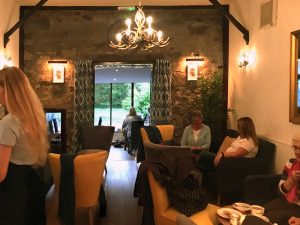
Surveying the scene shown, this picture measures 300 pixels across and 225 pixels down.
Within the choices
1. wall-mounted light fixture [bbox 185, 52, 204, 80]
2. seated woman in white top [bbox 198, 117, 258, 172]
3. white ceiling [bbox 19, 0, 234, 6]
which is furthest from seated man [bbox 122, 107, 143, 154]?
seated woman in white top [bbox 198, 117, 258, 172]

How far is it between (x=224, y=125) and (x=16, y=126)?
5.27 m

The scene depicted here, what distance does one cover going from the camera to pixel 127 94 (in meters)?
11.2

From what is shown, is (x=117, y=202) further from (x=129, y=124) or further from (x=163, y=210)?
(x=129, y=124)

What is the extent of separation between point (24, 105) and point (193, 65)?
5037 millimetres

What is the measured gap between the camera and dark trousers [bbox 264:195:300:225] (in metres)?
2.54

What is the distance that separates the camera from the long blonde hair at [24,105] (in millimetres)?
1749

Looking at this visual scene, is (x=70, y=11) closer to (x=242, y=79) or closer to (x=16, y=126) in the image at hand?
(x=242, y=79)

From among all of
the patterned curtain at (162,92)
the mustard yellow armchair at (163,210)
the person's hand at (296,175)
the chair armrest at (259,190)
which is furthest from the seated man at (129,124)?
the person's hand at (296,175)

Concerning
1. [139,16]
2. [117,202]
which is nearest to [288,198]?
[117,202]

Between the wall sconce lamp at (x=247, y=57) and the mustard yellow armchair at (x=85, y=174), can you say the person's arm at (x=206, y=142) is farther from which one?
the mustard yellow armchair at (x=85, y=174)

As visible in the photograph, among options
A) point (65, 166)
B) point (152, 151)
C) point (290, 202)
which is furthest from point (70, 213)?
point (290, 202)

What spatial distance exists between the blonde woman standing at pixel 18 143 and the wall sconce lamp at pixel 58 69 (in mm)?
4731

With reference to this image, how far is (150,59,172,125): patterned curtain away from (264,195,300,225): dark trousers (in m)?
3.82

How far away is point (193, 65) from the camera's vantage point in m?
6.49
